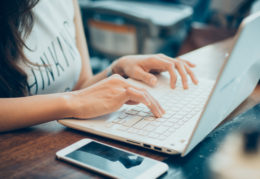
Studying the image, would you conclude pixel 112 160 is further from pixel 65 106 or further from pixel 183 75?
pixel 183 75

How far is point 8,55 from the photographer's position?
785 mm

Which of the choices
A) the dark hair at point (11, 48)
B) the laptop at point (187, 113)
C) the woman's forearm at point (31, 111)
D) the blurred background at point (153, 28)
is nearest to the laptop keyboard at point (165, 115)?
the laptop at point (187, 113)

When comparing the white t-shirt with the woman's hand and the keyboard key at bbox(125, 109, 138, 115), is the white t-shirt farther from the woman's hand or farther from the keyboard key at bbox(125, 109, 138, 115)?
the keyboard key at bbox(125, 109, 138, 115)

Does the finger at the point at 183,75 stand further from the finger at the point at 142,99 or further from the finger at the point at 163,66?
the finger at the point at 142,99

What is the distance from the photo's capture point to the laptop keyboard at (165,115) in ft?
1.86

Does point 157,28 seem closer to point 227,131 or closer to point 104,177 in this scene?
point 227,131

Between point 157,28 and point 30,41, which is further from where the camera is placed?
point 157,28

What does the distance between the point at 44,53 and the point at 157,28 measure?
4.43ft

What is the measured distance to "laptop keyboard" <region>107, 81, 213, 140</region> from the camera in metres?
0.57

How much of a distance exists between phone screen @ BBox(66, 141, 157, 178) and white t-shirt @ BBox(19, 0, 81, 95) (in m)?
0.44

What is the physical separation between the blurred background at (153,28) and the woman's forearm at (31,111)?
5.06ft

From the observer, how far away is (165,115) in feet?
2.08

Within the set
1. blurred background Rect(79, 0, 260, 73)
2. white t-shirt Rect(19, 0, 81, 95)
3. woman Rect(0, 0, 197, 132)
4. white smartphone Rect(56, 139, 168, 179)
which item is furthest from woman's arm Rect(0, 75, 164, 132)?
blurred background Rect(79, 0, 260, 73)

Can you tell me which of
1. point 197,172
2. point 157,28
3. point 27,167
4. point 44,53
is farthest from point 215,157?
point 157,28
